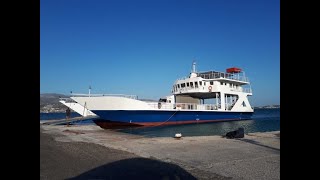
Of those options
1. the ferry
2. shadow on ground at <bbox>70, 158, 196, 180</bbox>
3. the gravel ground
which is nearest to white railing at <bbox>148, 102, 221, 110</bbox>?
the ferry

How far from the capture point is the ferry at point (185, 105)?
28.4 metres

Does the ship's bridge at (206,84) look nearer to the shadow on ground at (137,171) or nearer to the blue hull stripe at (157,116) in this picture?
the blue hull stripe at (157,116)

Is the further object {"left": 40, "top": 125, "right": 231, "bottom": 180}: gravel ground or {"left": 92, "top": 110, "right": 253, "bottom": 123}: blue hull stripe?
{"left": 92, "top": 110, "right": 253, "bottom": 123}: blue hull stripe

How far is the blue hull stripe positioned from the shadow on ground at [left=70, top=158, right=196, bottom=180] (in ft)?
63.8

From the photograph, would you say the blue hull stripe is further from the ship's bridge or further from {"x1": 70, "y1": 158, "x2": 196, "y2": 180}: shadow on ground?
{"x1": 70, "y1": 158, "x2": 196, "y2": 180}: shadow on ground

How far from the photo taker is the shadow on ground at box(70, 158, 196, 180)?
685 centimetres

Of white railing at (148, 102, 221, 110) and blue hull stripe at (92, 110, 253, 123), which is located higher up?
white railing at (148, 102, 221, 110)

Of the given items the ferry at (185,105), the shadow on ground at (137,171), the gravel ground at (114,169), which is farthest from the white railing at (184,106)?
the shadow on ground at (137,171)

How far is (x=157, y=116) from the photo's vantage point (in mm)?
31453

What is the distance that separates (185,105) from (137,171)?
30178 mm
